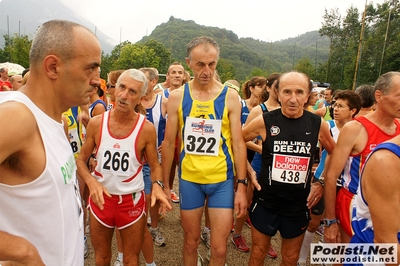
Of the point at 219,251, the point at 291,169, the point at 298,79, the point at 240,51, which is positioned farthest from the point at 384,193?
the point at 240,51

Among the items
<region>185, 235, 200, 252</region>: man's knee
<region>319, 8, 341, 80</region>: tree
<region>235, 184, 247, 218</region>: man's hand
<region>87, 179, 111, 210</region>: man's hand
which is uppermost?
<region>319, 8, 341, 80</region>: tree

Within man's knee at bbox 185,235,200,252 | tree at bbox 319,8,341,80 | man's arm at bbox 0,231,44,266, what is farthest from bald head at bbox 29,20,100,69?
tree at bbox 319,8,341,80

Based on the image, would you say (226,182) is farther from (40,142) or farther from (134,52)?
(134,52)

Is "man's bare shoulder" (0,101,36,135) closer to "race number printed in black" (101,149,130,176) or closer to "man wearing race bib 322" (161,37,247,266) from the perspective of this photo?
"race number printed in black" (101,149,130,176)

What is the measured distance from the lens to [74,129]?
3715 mm

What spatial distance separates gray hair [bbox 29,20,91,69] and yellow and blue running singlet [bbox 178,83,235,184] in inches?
63.3

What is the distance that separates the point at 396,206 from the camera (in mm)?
1562

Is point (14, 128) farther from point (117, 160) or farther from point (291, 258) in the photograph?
point (291, 258)

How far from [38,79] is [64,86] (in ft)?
0.37

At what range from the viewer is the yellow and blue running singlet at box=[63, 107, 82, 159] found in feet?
12.0

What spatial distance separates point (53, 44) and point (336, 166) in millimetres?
2517

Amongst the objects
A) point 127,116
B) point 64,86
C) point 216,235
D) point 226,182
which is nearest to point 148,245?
point 216,235

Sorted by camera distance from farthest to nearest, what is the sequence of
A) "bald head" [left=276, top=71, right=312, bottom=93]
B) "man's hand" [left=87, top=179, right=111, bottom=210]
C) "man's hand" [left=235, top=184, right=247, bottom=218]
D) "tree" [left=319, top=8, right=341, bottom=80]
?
"tree" [left=319, top=8, right=341, bottom=80] < "man's hand" [left=235, top=184, right=247, bottom=218] < "bald head" [left=276, top=71, right=312, bottom=93] < "man's hand" [left=87, top=179, right=111, bottom=210]

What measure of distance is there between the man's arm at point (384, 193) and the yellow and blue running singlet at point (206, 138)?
1.38m
